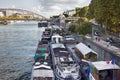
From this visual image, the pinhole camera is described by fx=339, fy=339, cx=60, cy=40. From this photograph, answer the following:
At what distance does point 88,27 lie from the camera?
89062mm

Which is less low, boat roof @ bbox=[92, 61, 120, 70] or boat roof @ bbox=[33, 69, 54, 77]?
boat roof @ bbox=[92, 61, 120, 70]

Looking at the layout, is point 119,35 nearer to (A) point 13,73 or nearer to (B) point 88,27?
(B) point 88,27

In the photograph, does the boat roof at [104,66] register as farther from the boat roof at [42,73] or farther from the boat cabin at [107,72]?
the boat roof at [42,73]

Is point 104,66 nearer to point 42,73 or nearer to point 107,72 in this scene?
point 107,72

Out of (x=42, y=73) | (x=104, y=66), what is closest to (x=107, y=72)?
(x=104, y=66)

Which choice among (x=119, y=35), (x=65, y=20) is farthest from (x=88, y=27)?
(x=65, y=20)

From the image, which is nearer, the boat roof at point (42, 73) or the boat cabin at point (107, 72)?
the boat cabin at point (107, 72)

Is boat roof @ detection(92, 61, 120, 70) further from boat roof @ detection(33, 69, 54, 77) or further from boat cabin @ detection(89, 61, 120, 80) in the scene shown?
boat roof @ detection(33, 69, 54, 77)

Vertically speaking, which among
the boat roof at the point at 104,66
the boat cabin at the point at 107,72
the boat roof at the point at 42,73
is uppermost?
the boat roof at the point at 104,66

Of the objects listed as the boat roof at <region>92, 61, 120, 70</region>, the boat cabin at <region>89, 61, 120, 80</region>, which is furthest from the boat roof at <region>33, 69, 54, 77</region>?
the boat cabin at <region>89, 61, 120, 80</region>

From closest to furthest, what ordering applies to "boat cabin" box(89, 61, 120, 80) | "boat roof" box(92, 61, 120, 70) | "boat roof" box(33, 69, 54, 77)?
"boat cabin" box(89, 61, 120, 80) → "boat roof" box(92, 61, 120, 70) → "boat roof" box(33, 69, 54, 77)

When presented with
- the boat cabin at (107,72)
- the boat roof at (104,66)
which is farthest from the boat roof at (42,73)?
the boat cabin at (107,72)

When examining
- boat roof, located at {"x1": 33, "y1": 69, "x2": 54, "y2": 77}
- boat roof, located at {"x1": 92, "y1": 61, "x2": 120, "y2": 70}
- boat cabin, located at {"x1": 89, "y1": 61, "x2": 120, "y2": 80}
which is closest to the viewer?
boat cabin, located at {"x1": 89, "y1": 61, "x2": 120, "y2": 80}

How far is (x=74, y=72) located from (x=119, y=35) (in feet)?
141
